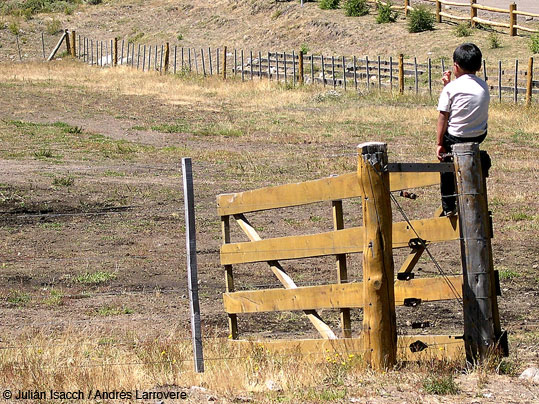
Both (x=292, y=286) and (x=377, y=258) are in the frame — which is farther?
(x=292, y=286)

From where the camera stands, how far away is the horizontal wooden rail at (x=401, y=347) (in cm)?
611

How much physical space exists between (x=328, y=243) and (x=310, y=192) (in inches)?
16.2

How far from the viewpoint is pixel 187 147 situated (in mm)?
22344

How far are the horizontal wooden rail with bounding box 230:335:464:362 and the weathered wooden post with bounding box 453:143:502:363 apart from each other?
0.99 ft

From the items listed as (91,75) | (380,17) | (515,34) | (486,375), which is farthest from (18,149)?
(380,17)

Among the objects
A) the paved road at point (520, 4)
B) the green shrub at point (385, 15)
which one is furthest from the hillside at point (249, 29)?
the paved road at point (520, 4)

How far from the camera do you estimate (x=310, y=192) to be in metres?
6.74

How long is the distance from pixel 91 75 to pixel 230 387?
35941mm

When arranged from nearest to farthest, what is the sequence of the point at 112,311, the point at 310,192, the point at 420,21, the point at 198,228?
the point at 310,192 → the point at 112,311 → the point at 198,228 → the point at 420,21

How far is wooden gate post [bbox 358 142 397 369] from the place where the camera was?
5711mm

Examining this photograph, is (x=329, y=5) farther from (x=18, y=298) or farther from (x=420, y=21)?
(x=18, y=298)

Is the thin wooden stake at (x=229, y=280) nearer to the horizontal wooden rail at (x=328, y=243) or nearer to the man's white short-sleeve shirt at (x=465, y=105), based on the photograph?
the horizontal wooden rail at (x=328, y=243)

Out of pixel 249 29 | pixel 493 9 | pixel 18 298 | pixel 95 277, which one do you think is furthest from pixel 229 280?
pixel 249 29

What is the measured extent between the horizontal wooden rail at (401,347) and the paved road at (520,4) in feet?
130
